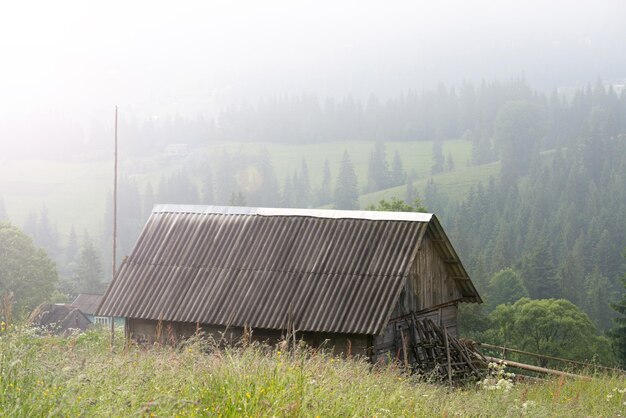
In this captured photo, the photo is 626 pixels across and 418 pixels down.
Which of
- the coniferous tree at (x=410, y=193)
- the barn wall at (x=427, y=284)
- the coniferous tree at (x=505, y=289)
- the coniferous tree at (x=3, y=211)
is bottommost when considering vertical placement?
the coniferous tree at (x=3, y=211)

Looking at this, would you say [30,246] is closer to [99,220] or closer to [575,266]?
[575,266]

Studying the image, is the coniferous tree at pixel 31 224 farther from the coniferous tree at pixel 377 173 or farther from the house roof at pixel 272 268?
the house roof at pixel 272 268

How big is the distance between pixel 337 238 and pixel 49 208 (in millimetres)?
154926

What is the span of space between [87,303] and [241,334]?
7226cm

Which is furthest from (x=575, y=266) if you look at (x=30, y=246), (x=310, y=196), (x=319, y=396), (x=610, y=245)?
(x=319, y=396)

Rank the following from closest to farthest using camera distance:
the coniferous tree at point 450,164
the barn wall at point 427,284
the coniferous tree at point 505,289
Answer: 1. the barn wall at point 427,284
2. the coniferous tree at point 505,289
3. the coniferous tree at point 450,164

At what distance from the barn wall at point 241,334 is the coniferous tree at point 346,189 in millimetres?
152001

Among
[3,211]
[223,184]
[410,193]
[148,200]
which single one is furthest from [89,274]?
[223,184]

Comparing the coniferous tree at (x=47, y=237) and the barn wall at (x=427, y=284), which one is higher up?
the barn wall at (x=427, y=284)

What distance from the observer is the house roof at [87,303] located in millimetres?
86500

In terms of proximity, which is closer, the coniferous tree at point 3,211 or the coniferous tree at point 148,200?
the coniferous tree at point 3,211

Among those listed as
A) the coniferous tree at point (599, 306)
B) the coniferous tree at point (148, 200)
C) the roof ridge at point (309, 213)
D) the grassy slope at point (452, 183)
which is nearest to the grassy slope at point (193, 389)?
the roof ridge at point (309, 213)

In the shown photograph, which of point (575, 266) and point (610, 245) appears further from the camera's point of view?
point (610, 245)

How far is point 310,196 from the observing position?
18450 cm
